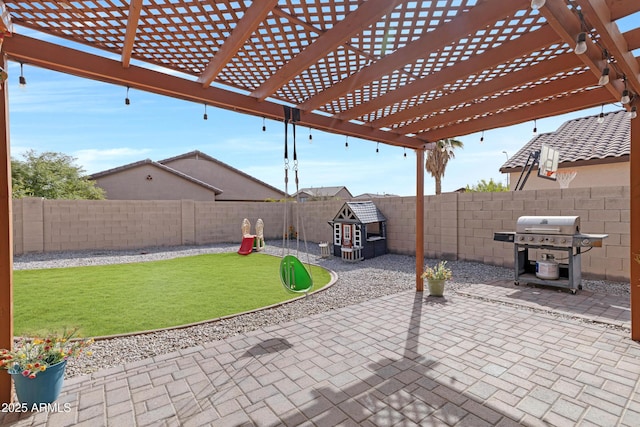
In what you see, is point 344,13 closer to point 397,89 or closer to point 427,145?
point 397,89

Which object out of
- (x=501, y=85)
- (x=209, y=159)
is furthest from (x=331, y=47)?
(x=209, y=159)

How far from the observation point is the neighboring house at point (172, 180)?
59.8 ft

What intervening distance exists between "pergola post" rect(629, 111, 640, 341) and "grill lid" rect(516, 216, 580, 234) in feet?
6.33

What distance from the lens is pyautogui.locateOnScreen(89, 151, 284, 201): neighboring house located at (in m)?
18.2

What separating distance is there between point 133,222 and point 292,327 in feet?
33.2

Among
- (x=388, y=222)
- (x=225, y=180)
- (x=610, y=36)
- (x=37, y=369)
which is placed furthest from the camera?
(x=225, y=180)

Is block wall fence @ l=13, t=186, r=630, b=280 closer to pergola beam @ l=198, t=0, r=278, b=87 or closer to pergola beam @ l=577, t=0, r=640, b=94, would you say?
pergola beam @ l=198, t=0, r=278, b=87

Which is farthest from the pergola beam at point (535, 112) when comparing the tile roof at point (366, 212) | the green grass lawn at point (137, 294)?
the tile roof at point (366, 212)

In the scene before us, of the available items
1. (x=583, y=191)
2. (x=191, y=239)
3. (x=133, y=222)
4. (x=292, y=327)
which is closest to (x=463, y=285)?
(x=583, y=191)

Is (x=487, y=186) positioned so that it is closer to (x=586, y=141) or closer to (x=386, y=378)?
(x=586, y=141)

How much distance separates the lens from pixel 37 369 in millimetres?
2168

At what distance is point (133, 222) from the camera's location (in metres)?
11.5

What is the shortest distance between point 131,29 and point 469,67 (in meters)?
2.55

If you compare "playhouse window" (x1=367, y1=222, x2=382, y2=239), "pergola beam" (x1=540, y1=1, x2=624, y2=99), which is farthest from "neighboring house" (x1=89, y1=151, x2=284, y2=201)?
"pergola beam" (x1=540, y1=1, x2=624, y2=99)
